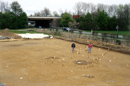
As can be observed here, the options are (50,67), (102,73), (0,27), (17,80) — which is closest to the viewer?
(17,80)

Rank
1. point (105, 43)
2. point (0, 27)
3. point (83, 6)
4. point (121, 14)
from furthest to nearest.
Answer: point (83, 6)
point (121, 14)
point (0, 27)
point (105, 43)

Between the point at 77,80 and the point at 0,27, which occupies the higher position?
the point at 0,27

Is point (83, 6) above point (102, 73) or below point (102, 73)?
above

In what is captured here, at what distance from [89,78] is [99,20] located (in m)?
51.0

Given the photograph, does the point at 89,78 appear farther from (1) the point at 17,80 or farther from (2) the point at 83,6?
(2) the point at 83,6

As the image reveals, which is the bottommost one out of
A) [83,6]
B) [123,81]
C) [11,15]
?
[123,81]

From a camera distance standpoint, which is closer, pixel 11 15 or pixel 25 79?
pixel 25 79

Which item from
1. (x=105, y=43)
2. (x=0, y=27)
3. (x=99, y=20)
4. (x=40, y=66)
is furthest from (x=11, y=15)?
(x=40, y=66)

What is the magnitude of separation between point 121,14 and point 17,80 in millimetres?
60433

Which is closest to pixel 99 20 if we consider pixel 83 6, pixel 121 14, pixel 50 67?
pixel 121 14

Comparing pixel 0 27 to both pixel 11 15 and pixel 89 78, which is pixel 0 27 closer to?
pixel 11 15

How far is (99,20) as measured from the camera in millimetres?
57469

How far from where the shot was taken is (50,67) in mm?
11781

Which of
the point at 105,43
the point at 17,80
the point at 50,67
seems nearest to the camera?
the point at 17,80
